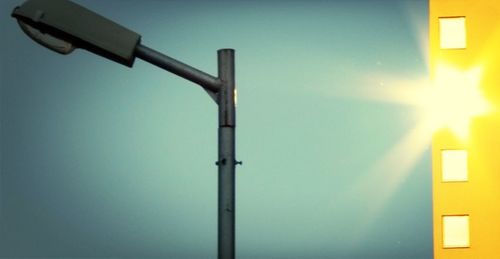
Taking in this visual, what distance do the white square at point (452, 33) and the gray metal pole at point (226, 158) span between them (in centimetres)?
619

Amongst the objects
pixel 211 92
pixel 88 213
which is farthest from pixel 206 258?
pixel 211 92

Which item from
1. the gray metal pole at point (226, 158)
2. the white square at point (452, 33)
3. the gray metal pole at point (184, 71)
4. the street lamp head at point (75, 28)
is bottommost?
the gray metal pole at point (226, 158)

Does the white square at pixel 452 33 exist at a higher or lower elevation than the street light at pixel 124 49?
higher

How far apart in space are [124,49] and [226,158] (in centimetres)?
67

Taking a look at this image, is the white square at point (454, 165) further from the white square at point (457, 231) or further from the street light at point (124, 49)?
the street light at point (124, 49)

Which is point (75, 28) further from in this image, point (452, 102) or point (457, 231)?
point (457, 231)

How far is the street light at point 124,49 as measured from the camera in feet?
9.07

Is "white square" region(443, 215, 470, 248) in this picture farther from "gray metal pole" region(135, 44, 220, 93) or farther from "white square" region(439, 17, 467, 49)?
"gray metal pole" region(135, 44, 220, 93)

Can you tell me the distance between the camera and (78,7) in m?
2.76

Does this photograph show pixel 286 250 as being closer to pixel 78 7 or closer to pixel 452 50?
pixel 452 50

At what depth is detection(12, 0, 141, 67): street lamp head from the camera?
2.75 m

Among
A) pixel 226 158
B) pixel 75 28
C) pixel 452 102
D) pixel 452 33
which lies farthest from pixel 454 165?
pixel 75 28

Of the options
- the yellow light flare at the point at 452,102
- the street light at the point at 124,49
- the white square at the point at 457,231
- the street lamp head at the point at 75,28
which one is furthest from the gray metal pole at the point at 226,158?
the white square at the point at 457,231

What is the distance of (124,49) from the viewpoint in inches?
111
